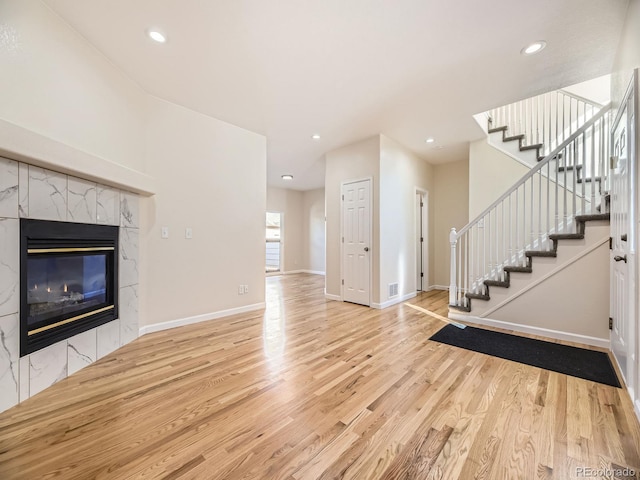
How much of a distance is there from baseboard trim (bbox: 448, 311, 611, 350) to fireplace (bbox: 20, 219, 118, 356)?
412 centimetres

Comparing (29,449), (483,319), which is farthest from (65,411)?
(483,319)

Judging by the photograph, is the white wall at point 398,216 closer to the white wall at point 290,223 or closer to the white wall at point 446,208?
the white wall at point 446,208

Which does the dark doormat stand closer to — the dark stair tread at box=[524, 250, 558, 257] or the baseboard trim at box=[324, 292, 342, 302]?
the dark stair tread at box=[524, 250, 558, 257]

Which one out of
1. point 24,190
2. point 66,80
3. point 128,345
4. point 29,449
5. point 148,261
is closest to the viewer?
point 29,449

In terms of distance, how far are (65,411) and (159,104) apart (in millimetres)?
3061

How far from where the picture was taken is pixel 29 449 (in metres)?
1.38

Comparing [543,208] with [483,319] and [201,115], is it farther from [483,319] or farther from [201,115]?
[201,115]

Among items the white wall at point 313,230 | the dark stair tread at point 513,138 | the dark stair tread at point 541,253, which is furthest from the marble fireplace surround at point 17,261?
the white wall at point 313,230

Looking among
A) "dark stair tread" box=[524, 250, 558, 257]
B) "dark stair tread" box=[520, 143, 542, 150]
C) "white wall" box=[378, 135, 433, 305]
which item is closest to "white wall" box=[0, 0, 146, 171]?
"white wall" box=[378, 135, 433, 305]

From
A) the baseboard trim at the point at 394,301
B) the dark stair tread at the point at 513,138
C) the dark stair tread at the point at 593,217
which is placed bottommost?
the baseboard trim at the point at 394,301

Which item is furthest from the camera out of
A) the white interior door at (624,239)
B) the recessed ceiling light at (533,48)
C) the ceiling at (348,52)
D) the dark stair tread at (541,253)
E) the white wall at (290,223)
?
the white wall at (290,223)

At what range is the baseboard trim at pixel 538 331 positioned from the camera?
2707 millimetres

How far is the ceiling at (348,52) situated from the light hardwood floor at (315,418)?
9.06 ft

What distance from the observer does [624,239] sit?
2.03 metres
